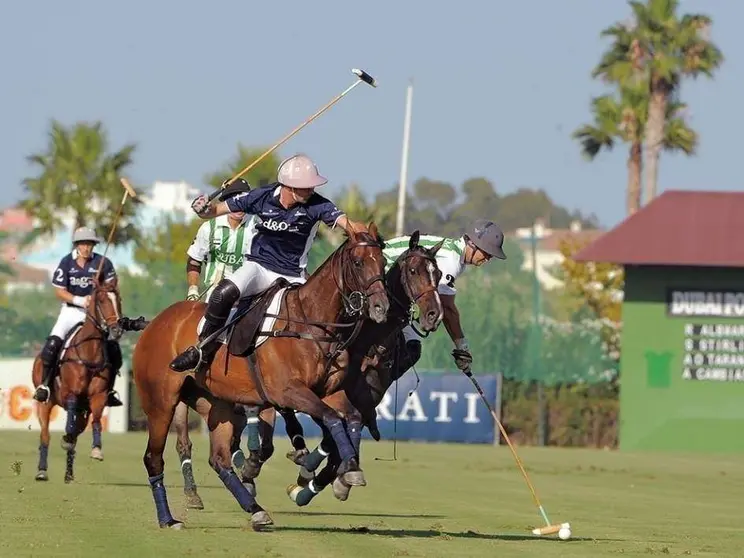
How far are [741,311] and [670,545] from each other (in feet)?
66.1

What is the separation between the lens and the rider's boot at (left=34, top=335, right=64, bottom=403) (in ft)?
67.9

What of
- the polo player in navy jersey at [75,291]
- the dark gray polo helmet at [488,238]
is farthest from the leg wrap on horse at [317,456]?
Result: the polo player in navy jersey at [75,291]

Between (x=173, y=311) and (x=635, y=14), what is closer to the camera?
(x=173, y=311)

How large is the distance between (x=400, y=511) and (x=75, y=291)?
5566 millimetres

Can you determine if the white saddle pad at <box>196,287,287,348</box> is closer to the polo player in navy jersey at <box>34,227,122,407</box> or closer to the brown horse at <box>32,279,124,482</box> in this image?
the polo player in navy jersey at <box>34,227,122,407</box>

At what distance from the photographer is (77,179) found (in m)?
58.2

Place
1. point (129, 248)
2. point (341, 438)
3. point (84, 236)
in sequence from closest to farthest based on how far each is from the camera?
point (341, 438)
point (84, 236)
point (129, 248)

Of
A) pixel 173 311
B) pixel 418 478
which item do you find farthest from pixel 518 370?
pixel 173 311

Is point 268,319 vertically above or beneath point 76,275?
beneath

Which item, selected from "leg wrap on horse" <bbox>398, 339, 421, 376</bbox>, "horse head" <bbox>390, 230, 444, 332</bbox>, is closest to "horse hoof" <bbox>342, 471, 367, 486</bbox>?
"horse head" <bbox>390, 230, 444, 332</bbox>

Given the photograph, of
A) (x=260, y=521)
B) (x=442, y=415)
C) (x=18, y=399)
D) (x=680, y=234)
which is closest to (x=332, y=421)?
(x=260, y=521)

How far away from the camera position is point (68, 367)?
20625mm

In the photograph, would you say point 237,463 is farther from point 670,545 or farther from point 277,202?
point 670,545

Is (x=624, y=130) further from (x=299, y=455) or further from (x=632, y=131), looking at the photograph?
(x=299, y=455)
